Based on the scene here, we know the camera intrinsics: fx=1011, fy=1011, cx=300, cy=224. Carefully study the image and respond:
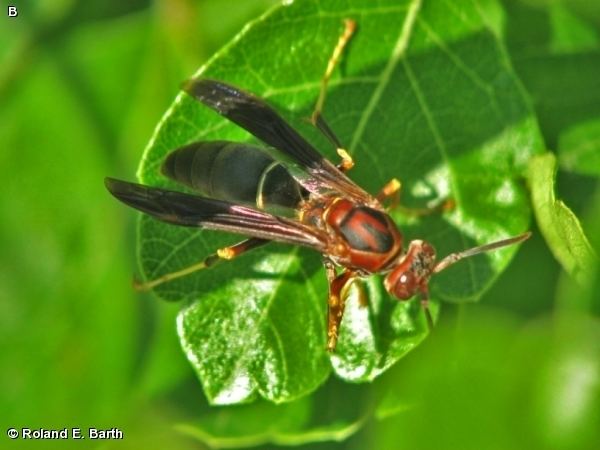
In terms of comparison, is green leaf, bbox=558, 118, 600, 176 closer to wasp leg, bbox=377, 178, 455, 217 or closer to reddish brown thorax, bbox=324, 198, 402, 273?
wasp leg, bbox=377, 178, 455, 217

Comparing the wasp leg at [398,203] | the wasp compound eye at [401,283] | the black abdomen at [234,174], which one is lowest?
the wasp compound eye at [401,283]

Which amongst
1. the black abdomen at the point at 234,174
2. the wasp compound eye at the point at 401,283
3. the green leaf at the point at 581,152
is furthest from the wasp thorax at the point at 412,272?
the green leaf at the point at 581,152

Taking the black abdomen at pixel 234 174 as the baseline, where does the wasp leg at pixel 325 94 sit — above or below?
above

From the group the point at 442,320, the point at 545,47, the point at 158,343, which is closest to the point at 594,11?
the point at 545,47

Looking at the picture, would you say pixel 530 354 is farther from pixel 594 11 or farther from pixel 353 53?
pixel 594 11

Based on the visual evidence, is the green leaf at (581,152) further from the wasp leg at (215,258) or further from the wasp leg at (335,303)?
the wasp leg at (215,258)

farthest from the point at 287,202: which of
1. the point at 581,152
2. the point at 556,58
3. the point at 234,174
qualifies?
the point at 556,58
